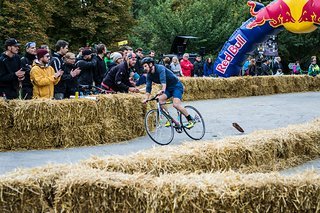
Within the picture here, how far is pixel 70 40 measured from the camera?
54.3m

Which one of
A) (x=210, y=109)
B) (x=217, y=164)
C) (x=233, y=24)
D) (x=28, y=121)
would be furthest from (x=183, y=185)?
(x=233, y=24)

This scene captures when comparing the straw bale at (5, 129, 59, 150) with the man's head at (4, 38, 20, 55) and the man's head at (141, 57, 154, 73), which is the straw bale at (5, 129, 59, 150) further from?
the man's head at (141, 57, 154, 73)

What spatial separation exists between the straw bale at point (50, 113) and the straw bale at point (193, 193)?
22.7 feet

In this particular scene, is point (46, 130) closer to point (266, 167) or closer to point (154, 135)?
point (154, 135)

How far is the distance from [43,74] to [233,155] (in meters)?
5.60

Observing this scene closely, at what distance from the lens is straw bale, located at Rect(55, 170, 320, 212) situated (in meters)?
5.76

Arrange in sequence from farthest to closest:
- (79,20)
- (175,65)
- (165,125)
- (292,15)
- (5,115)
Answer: (79,20), (292,15), (175,65), (165,125), (5,115)

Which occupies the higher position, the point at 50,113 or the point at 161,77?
the point at 161,77

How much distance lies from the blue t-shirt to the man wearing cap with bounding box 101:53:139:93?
67.6 inches

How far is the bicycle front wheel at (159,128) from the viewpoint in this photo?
1395cm

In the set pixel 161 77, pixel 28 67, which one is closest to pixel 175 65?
pixel 161 77

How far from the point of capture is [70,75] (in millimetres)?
14625

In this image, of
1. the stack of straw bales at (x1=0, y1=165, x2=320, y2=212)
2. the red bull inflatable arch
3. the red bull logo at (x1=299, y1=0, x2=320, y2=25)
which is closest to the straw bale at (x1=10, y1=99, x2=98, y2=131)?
the stack of straw bales at (x1=0, y1=165, x2=320, y2=212)

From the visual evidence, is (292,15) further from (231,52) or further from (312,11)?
(231,52)
